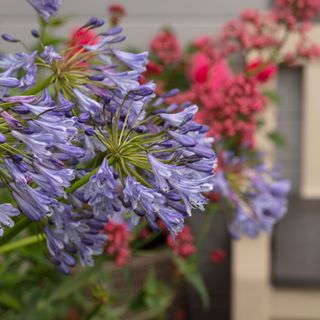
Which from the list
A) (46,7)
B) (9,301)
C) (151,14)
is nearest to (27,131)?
(46,7)

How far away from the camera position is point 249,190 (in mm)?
1618

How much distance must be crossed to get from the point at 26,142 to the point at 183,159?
0.14 m

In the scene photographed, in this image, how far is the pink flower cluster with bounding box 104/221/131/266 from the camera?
1.65 metres

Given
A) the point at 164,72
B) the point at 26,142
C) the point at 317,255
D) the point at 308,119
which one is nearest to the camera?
the point at 26,142

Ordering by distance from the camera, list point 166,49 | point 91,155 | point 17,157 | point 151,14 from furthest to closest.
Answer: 1. point 151,14
2. point 166,49
3. point 91,155
4. point 17,157

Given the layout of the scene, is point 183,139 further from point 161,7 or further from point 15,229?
point 161,7

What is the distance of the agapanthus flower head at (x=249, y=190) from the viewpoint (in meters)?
1.60

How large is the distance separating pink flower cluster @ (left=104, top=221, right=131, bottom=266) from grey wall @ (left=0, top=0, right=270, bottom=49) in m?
1.82

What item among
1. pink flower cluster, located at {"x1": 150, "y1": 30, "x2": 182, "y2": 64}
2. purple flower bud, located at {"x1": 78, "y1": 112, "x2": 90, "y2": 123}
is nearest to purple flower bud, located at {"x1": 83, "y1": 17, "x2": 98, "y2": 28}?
purple flower bud, located at {"x1": 78, "y1": 112, "x2": 90, "y2": 123}

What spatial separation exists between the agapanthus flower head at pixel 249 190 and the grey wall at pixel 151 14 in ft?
5.65

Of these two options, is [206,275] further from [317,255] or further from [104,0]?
[104,0]

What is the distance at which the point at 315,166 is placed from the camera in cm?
328

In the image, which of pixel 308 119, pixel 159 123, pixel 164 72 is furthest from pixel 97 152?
pixel 308 119

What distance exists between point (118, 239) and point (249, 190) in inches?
10.1
